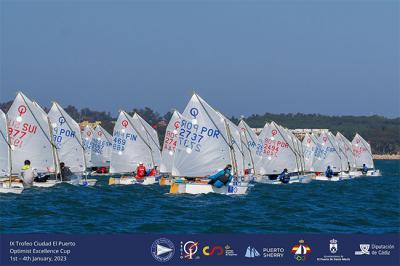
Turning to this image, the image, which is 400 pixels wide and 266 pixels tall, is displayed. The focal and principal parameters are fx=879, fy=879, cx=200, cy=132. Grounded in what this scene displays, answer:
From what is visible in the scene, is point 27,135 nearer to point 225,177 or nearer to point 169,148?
point 225,177

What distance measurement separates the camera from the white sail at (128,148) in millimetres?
73312

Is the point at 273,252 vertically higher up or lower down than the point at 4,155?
lower down

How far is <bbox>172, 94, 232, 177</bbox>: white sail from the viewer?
1977 inches

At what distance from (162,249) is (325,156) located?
72027 mm

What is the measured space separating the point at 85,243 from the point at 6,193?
2314cm

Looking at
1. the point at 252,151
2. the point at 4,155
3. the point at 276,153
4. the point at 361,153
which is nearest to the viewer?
the point at 4,155

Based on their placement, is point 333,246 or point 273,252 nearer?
point 273,252

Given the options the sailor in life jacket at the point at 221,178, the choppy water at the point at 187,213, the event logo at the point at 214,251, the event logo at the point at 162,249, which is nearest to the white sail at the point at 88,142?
the choppy water at the point at 187,213

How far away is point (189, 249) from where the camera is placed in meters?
25.3

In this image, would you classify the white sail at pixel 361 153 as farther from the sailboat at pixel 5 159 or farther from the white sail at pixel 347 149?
the sailboat at pixel 5 159

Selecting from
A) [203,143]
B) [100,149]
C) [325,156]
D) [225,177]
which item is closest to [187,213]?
[225,177]

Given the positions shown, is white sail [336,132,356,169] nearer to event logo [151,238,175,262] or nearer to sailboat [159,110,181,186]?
sailboat [159,110,181,186]

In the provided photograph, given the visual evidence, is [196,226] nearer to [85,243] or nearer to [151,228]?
[151,228]

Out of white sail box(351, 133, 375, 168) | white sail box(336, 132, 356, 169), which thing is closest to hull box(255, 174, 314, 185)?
white sail box(336, 132, 356, 169)
